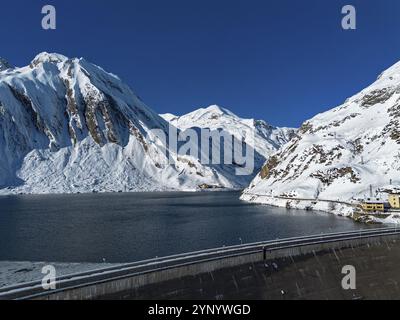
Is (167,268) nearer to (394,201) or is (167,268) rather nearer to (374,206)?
(374,206)

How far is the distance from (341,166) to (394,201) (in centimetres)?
4418

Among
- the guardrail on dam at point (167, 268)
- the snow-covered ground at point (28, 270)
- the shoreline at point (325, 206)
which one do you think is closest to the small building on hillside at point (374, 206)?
the shoreline at point (325, 206)

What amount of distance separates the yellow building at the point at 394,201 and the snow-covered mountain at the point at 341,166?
11.3 m

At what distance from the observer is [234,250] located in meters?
42.5

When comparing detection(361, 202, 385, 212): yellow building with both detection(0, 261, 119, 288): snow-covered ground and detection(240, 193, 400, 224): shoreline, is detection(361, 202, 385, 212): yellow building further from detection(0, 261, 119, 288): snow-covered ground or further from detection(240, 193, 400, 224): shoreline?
detection(0, 261, 119, 288): snow-covered ground

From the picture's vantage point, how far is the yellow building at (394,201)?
10431cm

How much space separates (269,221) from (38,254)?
62.1 meters

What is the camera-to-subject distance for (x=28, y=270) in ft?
164

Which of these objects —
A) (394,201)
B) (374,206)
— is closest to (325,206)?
(374,206)

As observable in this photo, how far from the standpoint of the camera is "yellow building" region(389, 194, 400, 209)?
104 meters

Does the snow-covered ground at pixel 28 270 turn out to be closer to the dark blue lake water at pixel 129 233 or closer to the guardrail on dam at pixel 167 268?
the dark blue lake water at pixel 129 233
